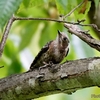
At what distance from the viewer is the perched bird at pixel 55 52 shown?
9.91ft

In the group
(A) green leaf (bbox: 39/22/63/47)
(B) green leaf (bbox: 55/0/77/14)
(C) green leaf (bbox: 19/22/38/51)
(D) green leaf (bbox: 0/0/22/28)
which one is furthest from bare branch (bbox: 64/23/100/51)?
(C) green leaf (bbox: 19/22/38/51)

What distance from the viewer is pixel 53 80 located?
2.49 metres

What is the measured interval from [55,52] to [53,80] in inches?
24.4

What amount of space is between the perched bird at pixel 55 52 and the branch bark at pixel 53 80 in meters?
0.40

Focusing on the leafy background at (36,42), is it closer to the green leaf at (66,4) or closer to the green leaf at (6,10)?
the green leaf at (66,4)

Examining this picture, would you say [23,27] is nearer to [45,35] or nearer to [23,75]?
[45,35]

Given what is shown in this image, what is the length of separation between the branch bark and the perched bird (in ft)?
1.31

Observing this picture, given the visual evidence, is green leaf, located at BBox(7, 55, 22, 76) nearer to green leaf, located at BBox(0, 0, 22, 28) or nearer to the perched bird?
the perched bird

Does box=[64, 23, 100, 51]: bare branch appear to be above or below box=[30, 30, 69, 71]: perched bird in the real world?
below

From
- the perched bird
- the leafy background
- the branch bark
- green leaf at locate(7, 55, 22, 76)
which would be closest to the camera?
the branch bark

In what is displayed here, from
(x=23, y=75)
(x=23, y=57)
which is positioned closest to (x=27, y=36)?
(x=23, y=57)

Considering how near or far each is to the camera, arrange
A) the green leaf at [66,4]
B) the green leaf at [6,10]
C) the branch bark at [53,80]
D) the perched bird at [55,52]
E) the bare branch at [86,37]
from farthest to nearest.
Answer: the perched bird at [55,52] < the bare branch at [86,37] < the branch bark at [53,80] < the green leaf at [66,4] < the green leaf at [6,10]

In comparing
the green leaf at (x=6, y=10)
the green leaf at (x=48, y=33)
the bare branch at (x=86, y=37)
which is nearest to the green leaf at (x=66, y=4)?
the bare branch at (x=86, y=37)

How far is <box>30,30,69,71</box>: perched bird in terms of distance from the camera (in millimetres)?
3020
